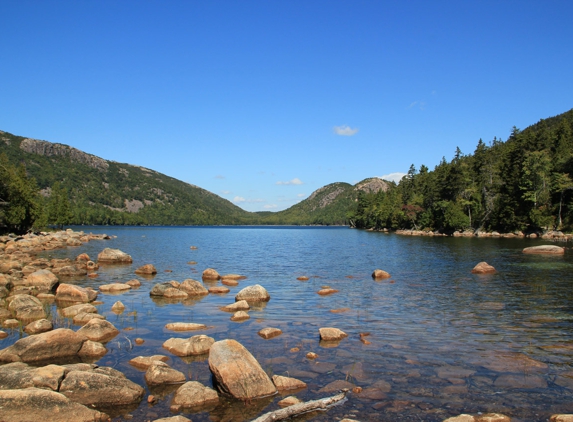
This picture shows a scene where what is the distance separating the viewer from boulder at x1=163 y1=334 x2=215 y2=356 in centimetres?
1402

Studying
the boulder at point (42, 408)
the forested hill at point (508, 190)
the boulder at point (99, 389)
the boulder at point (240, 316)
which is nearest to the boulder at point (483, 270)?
the boulder at point (240, 316)

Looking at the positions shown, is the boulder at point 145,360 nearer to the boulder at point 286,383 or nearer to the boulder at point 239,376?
the boulder at point 239,376

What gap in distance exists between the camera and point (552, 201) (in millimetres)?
92312

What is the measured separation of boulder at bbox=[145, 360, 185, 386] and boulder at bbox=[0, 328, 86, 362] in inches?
148

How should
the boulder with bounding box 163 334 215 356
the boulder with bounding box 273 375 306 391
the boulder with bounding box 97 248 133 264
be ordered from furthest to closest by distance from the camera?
the boulder with bounding box 97 248 133 264, the boulder with bounding box 163 334 215 356, the boulder with bounding box 273 375 306 391

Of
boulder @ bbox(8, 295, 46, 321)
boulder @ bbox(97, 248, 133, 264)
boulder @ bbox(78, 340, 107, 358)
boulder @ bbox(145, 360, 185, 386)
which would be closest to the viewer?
boulder @ bbox(145, 360, 185, 386)

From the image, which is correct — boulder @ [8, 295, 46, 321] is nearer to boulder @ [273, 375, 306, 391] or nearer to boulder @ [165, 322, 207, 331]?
boulder @ [165, 322, 207, 331]

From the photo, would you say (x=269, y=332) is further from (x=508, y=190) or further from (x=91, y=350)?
(x=508, y=190)

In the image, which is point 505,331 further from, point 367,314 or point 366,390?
point 366,390

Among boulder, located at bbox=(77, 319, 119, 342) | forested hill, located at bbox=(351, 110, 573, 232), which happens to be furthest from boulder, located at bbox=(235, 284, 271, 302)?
forested hill, located at bbox=(351, 110, 573, 232)

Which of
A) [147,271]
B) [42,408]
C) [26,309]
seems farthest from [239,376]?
[147,271]

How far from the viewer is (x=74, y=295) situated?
23.1 m

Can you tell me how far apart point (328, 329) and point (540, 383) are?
7.42m

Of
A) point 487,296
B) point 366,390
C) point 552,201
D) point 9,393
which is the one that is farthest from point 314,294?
point 552,201
